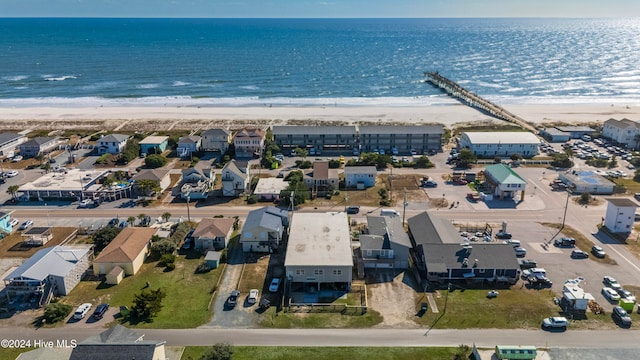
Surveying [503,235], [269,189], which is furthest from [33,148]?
[503,235]

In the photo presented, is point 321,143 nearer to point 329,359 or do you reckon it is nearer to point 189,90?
point 329,359

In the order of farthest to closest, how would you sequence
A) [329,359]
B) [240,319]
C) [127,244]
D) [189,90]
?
[189,90] → [127,244] → [240,319] → [329,359]

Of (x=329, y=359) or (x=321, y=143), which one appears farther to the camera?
(x=321, y=143)

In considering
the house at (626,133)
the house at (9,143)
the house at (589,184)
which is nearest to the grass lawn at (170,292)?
the house at (589,184)

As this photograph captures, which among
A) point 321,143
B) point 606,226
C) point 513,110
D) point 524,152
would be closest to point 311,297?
point 606,226

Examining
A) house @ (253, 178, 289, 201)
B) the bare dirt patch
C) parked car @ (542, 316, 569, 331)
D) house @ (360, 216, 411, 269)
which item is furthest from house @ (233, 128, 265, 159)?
parked car @ (542, 316, 569, 331)

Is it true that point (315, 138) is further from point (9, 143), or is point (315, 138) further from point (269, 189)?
point (9, 143)
